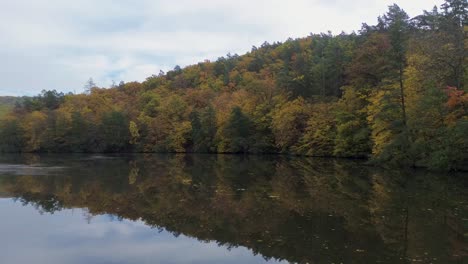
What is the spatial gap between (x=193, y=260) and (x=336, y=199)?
10.5m

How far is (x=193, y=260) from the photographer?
37.3 feet

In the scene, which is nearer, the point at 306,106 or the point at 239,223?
the point at 239,223

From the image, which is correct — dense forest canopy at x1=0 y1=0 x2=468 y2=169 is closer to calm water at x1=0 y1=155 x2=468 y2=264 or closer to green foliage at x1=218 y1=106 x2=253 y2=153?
green foliage at x1=218 y1=106 x2=253 y2=153

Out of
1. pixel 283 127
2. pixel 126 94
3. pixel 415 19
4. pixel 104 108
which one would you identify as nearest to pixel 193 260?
pixel 415 19

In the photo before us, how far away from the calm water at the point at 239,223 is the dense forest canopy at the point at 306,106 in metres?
7.86

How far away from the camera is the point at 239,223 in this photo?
606 inches

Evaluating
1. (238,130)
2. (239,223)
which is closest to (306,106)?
(238,130)

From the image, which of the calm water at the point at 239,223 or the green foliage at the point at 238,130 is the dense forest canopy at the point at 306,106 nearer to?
the green foliage at the point at 238,130

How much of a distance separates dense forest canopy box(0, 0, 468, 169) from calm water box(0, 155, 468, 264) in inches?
310

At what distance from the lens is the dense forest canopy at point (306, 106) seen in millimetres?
32062

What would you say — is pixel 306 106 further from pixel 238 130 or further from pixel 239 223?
pixel 239 223

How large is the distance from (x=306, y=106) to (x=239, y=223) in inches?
1766

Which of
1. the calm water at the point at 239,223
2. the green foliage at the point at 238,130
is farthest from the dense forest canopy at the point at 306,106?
the calm water at the point at 239,223

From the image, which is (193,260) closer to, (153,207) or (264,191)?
(153,207)
